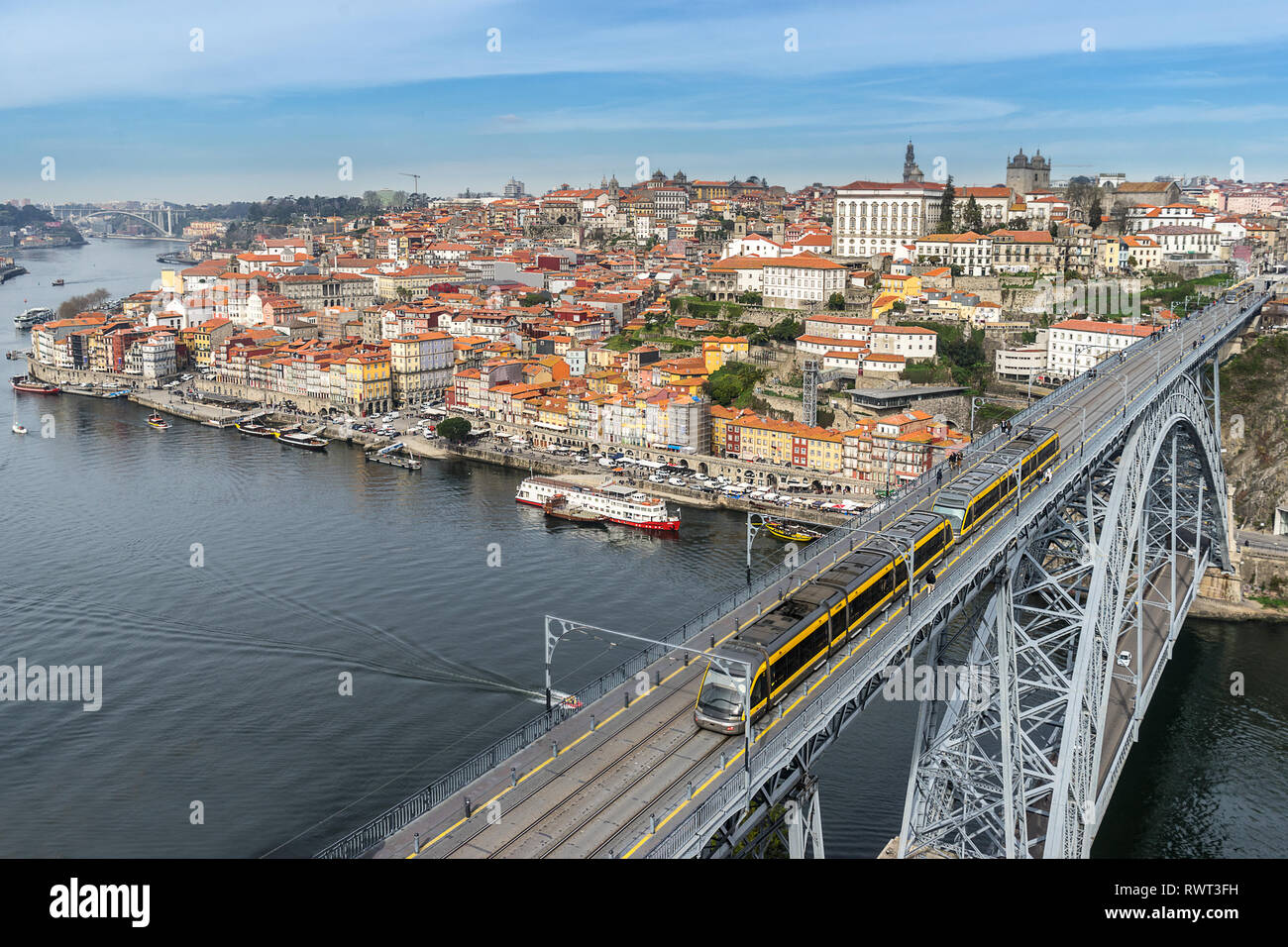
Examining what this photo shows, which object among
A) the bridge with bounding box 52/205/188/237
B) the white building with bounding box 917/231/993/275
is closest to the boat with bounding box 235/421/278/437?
the white building with bounding box 917/231/993/275

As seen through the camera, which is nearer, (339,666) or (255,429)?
(339,666)

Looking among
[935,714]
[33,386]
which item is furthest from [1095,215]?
[33,386]

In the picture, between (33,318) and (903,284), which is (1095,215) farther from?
(33,318)

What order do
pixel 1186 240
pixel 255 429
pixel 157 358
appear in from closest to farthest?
pixel 255 429, pixel 1186 240, pixel 157 358

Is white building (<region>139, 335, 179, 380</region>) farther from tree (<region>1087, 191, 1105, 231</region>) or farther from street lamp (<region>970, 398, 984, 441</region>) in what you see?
tree (<region>1087, 191, 1105, 231</region>)

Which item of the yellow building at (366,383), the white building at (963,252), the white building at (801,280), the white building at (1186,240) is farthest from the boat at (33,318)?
the white building at (1186,240)

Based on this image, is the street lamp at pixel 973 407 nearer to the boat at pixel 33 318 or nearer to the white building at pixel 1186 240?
the white building at pixel 1186 240

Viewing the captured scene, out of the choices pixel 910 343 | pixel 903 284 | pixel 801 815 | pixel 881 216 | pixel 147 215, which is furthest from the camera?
pixel 147 215
